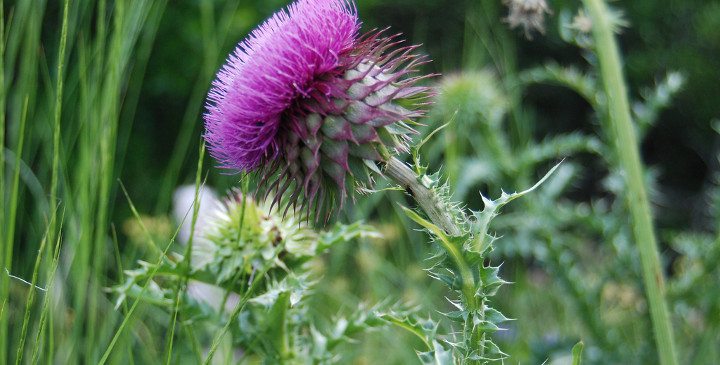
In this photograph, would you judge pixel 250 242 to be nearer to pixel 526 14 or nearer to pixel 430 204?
pixel 430 204

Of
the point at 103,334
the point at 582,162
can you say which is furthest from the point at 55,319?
the point at 582,162

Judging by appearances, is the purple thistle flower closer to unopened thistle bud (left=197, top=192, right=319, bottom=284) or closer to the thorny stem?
the thorny stem

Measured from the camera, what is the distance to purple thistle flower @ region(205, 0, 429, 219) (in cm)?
116

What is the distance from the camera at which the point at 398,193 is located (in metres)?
3.12

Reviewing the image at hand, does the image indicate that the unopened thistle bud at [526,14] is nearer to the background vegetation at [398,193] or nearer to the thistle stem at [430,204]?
the background vegetation at [398,193]

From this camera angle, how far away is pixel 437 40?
5.48 m

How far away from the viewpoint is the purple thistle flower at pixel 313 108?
3.80ft

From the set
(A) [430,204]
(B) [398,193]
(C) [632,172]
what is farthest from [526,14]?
(B) [398,193]

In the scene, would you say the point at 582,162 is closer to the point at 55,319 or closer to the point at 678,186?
the point at 678,186

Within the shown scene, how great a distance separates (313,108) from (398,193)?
1964 millimetres

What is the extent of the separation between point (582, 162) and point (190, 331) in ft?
16.4

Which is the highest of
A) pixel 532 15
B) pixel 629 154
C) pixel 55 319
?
pixel 532 15

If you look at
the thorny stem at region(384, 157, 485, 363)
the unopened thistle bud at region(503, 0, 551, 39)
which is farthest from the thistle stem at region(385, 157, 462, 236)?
the unopened thistle bud at region(503, 0, 551, 39)

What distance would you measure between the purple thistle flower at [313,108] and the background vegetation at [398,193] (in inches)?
3.9
